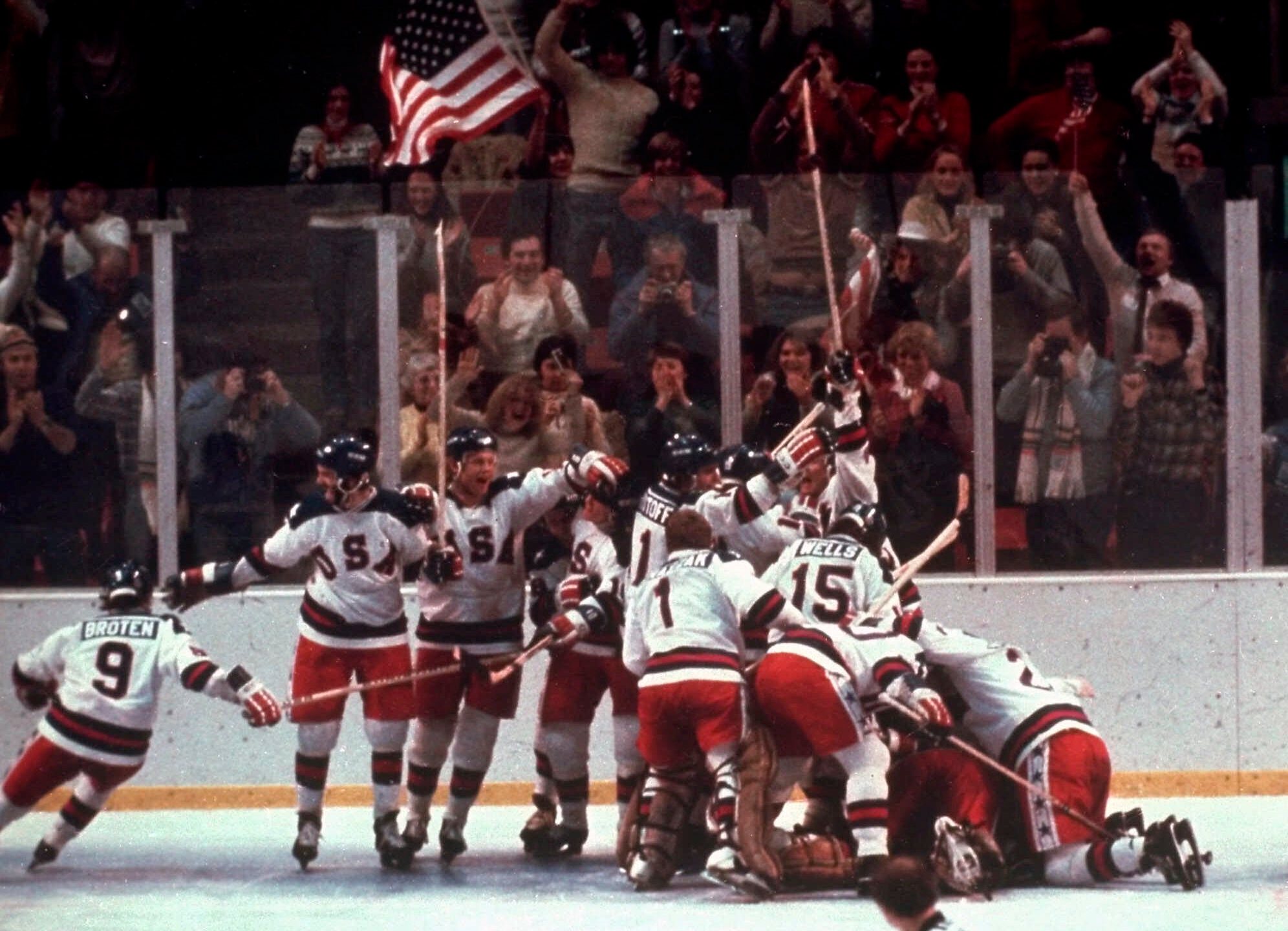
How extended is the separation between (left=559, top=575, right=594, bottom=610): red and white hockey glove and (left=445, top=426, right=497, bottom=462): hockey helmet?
0.41 m

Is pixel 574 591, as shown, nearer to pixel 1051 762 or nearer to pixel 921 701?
pixel 921 701

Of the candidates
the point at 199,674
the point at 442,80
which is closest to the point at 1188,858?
the point at 199,674

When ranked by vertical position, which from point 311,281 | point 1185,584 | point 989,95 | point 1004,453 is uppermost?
point 989,95

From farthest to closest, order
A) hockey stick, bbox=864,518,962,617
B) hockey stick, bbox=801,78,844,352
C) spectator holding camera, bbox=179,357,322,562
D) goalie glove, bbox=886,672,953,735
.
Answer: spectator holding camera, bbox=179,357,322,562
hockey stick, bbox=801,78,844,352
hockey stick, bbox=864,518,962,617
goalie glove, bbox=886,672,953,735

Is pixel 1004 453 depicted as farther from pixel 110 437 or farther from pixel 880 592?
pixel 110 437

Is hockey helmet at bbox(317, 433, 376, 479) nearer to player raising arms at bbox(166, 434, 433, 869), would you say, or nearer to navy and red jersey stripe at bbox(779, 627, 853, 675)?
player raising arms at bbox(166, 434, 433, 869)

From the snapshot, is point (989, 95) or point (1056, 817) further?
point (989, 95)

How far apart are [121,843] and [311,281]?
5.43ft

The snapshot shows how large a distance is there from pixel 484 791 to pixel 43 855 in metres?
1.26

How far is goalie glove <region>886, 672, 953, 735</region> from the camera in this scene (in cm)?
484

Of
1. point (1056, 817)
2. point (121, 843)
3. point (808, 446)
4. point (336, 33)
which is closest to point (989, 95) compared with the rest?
point (808, 446)

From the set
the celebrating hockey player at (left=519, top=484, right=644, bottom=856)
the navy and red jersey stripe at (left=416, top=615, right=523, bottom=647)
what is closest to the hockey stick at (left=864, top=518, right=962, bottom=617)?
the celebrating hockey player at (left=519, top=484, right=644, bottom=856)

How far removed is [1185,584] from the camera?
6.07 meters

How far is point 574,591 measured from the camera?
18.1 ft
